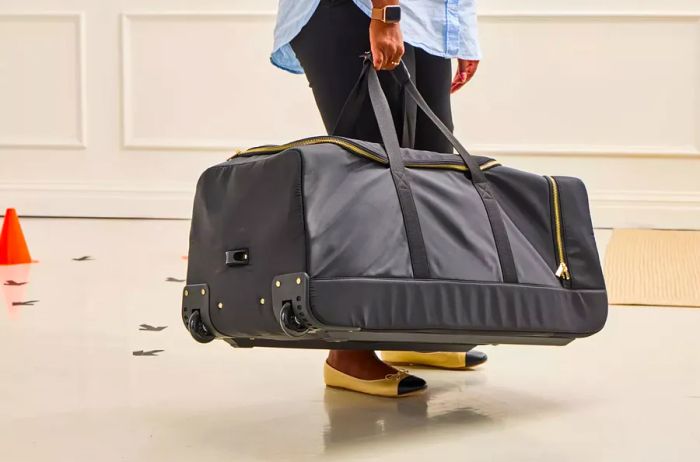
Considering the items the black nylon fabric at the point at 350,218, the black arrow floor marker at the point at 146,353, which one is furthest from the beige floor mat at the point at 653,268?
the black nylon fabric at the point at 350,218

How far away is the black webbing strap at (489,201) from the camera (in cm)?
148

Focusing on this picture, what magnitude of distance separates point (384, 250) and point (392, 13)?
369 mm

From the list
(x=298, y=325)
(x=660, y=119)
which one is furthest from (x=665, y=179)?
(x=298, y=325)

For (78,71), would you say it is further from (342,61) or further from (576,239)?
(576,239)

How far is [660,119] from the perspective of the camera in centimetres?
463

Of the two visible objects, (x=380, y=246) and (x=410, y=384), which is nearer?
(x=380, y=246)

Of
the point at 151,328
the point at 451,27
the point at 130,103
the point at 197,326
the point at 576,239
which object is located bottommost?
the point at 151,328

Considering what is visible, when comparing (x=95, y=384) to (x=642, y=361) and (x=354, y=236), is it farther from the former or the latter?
(x=642, y=361)

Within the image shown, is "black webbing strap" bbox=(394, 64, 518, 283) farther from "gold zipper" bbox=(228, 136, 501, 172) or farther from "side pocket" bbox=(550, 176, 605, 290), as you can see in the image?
"side pocket" bbox=(550, 176, 605, 290)

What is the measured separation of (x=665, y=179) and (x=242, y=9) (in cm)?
207

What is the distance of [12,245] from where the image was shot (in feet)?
11.2

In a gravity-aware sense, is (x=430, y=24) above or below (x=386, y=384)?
above

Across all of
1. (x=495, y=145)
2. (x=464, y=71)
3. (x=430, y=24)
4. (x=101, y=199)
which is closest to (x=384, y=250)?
(x=430, y=24)

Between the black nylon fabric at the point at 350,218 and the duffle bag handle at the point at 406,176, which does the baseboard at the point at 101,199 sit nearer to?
the duffle bag handle at the point at 406,176
